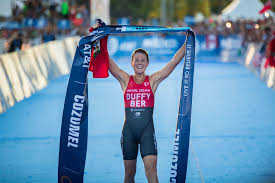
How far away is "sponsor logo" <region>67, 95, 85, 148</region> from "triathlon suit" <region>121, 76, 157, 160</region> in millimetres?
550

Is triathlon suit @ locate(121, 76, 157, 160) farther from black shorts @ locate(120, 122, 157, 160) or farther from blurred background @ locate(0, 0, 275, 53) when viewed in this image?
blurred background @ locate(0, 0, 275, 53)

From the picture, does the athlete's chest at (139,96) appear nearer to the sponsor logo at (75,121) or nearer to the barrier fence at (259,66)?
the sponsor logo at (75,121)

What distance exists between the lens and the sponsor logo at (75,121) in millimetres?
6293

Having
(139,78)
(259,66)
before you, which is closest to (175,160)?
(139,78)

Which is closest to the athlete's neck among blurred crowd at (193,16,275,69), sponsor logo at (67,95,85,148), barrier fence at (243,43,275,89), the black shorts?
the black shorts

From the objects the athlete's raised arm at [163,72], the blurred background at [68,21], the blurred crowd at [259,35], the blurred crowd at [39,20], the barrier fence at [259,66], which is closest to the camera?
the athlete's raised arm at [163,72]

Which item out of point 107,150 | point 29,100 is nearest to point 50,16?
point 29,100

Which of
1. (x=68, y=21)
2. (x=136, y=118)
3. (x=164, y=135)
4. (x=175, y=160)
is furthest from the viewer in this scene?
(x=68, y=21)

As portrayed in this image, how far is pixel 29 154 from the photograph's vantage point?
381 inches

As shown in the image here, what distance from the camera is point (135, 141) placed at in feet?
21.0

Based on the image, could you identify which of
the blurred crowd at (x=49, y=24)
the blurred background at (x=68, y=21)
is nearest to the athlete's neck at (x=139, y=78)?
the blurred background at (x=68, y=21)

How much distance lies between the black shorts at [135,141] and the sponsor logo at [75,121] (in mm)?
564

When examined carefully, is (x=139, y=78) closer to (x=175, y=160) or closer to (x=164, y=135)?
(x=175, y=160)

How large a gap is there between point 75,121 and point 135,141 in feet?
2.46
